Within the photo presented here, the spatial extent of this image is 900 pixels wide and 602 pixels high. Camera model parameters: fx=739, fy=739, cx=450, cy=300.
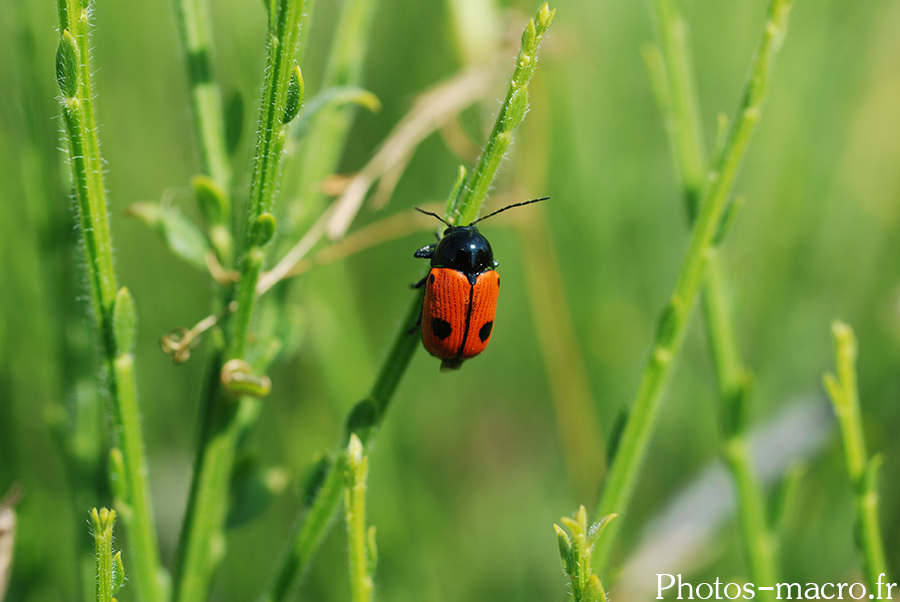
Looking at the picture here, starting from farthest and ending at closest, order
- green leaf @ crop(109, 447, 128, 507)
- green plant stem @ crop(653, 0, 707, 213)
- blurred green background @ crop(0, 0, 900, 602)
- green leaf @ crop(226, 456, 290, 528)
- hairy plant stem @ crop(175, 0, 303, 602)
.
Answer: blurred green background @ crop(0, 0, 900, 602) → green plant stem @ crop(653, 0, 707, 213) → green leaf @ crop(226, 456, 290, 528) → green leaf @ crop(109, 447, 128, 507) → hairy plant stem @ crop(175, 0, 303, 602)

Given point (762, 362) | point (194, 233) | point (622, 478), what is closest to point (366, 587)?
point (622, 478)

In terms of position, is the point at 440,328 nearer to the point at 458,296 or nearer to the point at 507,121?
the point at 458,296

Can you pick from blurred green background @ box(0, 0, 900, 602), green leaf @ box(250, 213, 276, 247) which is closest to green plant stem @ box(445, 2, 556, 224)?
green leaf @ box(250, 213, 276, 247)

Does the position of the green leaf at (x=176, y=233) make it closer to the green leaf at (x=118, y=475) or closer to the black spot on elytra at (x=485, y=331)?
the green leaf at (x=118, y=475)

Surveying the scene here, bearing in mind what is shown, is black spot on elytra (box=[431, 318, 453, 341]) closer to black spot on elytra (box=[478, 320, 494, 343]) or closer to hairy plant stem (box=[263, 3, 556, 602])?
black spot on elytra (box=[478, 320, 494, 343])

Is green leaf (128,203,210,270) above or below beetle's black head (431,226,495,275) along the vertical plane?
below

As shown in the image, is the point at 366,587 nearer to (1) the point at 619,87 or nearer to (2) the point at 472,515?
(2) the point at 472,515
